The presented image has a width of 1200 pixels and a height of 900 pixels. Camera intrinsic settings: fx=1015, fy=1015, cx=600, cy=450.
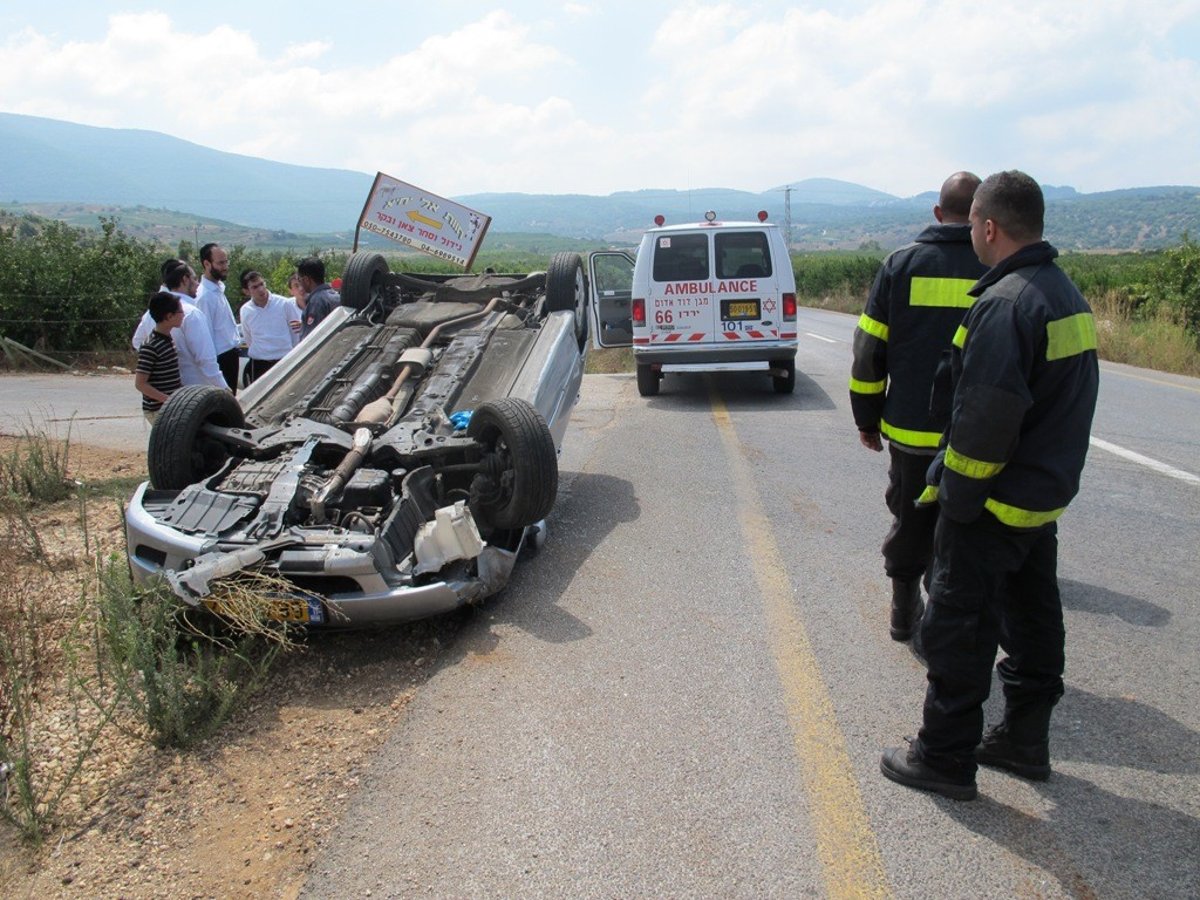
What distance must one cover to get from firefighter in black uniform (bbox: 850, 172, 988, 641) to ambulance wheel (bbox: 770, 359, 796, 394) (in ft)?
26.2

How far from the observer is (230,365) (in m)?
9.33

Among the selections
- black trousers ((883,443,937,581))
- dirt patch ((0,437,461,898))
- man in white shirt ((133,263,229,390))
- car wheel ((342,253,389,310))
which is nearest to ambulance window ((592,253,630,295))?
car wheel ((342,253,389,310))

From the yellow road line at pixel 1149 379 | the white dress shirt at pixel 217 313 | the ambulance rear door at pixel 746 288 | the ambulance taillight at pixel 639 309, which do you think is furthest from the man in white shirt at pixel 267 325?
the yellow road line at pixel 1149 379

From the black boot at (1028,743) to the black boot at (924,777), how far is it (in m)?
0.22

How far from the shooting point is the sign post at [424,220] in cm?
1166

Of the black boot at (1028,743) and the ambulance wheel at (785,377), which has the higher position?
the black boot at (1028,743)

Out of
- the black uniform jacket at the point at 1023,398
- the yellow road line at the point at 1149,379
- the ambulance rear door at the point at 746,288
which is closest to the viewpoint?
the black uniform jacket at the point at 1023,398

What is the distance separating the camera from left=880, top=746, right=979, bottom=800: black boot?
3.38 meters

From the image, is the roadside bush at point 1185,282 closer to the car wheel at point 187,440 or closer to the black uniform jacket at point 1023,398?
the black uniform jacket at point 1023,398

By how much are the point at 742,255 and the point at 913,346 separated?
26.8 feet

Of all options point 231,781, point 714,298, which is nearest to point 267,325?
point 714,298

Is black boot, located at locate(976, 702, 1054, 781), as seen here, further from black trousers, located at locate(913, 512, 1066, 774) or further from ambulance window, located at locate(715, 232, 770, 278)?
ambulance window, located at locate(715, 232, 770, 278)

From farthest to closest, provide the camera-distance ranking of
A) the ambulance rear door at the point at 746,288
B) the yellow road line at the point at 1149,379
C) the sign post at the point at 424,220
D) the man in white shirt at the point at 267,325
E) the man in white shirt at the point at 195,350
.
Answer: the yellow road line at the point at 1149,379, the ambulance rear door at the point at 746,288, the sign post at the point at 424,220, the man in white shirt at the point at 267,325, the man in white shirt at the point at 195,350

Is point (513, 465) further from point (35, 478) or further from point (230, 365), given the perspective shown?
point (230, 365)
